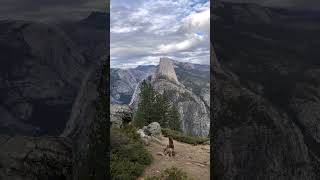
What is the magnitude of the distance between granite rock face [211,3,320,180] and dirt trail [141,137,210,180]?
6107mm

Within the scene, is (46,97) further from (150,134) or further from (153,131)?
(153,131)

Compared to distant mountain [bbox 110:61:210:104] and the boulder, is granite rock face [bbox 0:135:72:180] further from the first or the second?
distant mountain [bbox 110:61:210:104]

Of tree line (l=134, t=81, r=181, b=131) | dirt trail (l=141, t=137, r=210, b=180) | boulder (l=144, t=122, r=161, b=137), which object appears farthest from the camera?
tree line (l=134, t=81, r=181, b=131)

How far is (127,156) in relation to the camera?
13.7m

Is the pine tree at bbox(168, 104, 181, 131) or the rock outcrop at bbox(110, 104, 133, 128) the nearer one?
the rock outcrop at bbox(110, 104, 133, 128)

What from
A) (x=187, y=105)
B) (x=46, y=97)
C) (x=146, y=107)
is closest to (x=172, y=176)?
(x=46, y=97)

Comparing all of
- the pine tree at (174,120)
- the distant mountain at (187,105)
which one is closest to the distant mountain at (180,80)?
the distant mountain at (187,105)

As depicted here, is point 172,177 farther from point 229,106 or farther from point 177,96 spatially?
point 177,96

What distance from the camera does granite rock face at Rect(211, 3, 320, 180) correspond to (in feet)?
22.9

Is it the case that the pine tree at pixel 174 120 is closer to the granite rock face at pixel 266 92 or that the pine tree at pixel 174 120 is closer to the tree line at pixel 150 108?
the tree line at pixel 150 108

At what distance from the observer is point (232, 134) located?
710cm

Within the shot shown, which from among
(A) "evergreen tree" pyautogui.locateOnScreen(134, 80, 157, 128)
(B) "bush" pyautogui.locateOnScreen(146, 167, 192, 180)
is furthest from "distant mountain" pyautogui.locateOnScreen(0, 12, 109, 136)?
(A) "evergreen tree" pyautogui.locateOnScreen(134, 80, 157, 128)

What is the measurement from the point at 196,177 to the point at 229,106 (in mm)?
6452

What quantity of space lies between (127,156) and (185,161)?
7.22 feet
